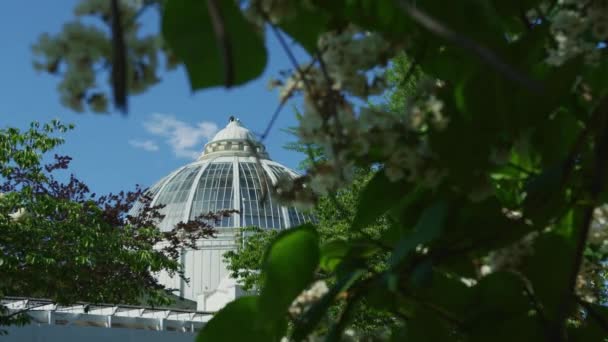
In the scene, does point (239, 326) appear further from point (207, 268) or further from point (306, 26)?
point (207, 268)

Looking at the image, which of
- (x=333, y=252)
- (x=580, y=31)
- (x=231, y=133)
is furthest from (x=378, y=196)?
(x=231, y=133)

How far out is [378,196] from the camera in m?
1.01

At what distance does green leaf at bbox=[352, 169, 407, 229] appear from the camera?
3.26ft

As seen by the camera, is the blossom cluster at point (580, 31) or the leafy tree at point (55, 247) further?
the leafy tree at point (55, 247)

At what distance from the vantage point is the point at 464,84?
0.84 meters

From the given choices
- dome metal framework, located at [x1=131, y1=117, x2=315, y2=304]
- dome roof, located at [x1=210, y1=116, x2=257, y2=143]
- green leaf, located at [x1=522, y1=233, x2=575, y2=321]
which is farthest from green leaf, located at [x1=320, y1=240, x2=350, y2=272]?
dome roof, located at [x1=210, y1=116, x2=257, y2=143]

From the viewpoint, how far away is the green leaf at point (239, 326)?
926mm

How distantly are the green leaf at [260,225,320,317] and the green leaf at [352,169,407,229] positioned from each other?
0.40 feet

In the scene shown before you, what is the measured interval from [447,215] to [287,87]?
9.7 inches

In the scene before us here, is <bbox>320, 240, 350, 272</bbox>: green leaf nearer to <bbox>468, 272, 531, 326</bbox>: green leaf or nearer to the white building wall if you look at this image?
<bbox>468, 272, 531, 326</bbox>: green leaf

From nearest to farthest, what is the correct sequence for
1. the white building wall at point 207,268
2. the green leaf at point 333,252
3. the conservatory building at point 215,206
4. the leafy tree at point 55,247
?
the green leaf at point 333,252, the leafy tree at point 55,247, the conservatory building at point 215,206, the white building wall at point 207,268

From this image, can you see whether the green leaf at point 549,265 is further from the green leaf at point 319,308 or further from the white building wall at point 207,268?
the white building wall at point 207,268

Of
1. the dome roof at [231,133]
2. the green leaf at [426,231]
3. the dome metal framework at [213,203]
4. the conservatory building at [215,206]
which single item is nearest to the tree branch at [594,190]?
the green leaf at [426,231]

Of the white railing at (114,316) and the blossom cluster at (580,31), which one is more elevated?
the white railing at (114,316)
